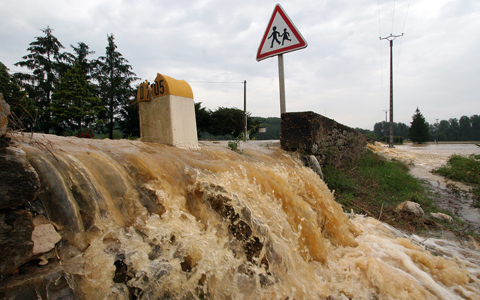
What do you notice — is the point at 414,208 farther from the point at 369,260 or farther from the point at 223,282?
the point at 223,282

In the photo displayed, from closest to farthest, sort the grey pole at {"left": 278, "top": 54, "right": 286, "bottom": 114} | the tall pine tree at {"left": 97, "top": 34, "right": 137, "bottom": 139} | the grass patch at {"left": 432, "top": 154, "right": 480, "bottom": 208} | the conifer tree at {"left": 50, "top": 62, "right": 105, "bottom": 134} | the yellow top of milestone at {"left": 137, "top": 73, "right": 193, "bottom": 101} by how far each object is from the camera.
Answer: the yellow top of milestone at {"left": 137, "top": 73, "right": 193, "bottom": 101} → the grey pole at {"left": 278, "top": 54, "right": 286, "bottom": 114} → the grass patch at {"left": 432, "top": 154, "right": 480, "bottom": 208} → the conifer tree at {"left": 50, "top": 62, "right": 105, "bottom": 134} → the tall pine tree at {"left": 97, "top": 34, "right": 137, "bottom": 139}

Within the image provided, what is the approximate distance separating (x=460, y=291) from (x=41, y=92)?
29376mm

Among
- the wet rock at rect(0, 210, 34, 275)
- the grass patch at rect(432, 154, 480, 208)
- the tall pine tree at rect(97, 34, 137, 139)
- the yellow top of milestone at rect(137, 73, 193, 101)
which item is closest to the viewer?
the wet rock at rect(0, 210, 34, 275)

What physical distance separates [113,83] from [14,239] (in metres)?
29.7

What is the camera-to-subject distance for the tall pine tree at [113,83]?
27016mm

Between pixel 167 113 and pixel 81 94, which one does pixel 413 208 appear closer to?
pixel 167 113

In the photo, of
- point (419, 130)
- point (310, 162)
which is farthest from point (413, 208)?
point (419, 130)

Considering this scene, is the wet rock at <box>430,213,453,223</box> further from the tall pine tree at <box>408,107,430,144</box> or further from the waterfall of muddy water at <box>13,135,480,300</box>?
the tall pine tree at <box>408,107,430,144</box>

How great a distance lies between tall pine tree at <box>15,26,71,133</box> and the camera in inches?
862

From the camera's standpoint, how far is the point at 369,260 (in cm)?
270

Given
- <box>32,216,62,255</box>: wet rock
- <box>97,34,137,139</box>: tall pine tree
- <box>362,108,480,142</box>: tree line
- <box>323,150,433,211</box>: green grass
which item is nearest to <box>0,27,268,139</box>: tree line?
<box>97,34,137,139</box>: tall pine tree

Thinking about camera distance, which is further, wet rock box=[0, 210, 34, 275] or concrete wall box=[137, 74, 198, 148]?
concrete wall box=[137, 74, 198, 148]

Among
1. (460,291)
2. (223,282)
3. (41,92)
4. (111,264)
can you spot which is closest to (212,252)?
(223,282)

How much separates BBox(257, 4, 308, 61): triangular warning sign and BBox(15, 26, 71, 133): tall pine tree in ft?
74.8
